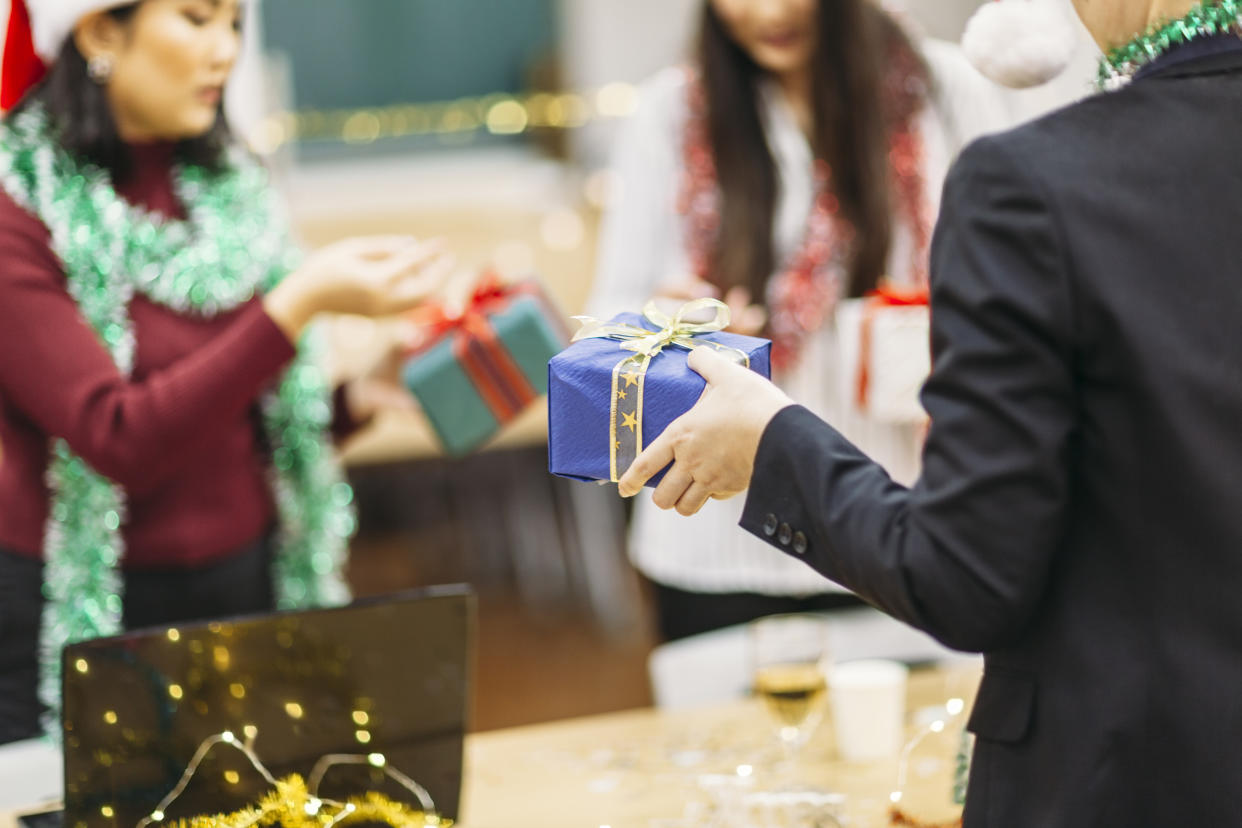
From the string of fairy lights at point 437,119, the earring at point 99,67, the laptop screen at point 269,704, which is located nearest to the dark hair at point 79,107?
the earring at point 99,67

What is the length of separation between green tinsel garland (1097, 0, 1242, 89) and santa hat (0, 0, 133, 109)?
1112mm

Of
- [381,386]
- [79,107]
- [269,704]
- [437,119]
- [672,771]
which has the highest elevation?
[79,107]

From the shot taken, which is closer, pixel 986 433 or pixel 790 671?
pixel 986 433

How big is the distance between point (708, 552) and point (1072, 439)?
123cm

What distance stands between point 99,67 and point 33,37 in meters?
0.09

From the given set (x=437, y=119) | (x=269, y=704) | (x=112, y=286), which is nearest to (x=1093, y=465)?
(x=269, y=704)

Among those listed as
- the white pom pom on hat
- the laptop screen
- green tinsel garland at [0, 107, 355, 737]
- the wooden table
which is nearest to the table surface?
the wooden table

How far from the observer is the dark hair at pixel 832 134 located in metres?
2.08

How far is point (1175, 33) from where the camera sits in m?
0.96

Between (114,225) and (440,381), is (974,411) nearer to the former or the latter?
(440,381)

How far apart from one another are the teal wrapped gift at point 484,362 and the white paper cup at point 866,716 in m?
0.52

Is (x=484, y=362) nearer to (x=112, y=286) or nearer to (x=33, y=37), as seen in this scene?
(x=112, y=286)

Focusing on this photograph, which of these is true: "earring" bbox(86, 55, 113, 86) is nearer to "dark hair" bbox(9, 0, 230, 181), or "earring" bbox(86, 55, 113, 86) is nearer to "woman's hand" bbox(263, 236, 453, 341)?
"dark hair" bbox(9, 0, 230, 181)

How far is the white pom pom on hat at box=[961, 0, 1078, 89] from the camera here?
115cm
